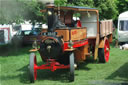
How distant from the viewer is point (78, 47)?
27.7 ft

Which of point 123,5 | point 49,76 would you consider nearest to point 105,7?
point 123,5

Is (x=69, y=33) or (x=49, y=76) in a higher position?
(x=69, y=33)

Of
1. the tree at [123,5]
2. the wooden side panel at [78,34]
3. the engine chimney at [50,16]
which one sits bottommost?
the tree at [123,5]

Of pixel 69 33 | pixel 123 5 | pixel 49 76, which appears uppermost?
pixel 69 33

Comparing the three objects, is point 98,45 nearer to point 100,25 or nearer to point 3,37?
point 100,25

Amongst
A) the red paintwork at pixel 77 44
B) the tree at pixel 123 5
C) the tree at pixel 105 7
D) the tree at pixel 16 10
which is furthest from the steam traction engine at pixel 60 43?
the tree at pixel 123 5

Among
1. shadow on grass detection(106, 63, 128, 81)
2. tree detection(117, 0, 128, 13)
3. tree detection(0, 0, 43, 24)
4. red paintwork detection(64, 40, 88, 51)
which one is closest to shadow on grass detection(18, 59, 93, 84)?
red paintwork detection(64, 40, 88, 51)

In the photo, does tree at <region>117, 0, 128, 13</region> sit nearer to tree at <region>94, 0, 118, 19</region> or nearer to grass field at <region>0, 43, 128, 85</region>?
tree at <region>94, 0, 118, 19</region>

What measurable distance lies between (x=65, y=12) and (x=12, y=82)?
344 centimetres

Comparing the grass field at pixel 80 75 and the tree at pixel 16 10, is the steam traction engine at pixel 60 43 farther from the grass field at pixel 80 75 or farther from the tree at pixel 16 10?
the tree at pixel 16 10

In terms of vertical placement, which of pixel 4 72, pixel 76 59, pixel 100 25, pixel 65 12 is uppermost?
pixel 65 12

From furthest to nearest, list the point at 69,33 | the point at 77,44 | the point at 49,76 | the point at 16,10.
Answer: the point at 16,10, the point at 49,76, the point at 77,44, the point at 69,33

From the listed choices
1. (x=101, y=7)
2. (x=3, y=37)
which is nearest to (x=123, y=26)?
(x=101, y=7)

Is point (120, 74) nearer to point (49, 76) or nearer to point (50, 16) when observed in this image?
point (49, 76)
